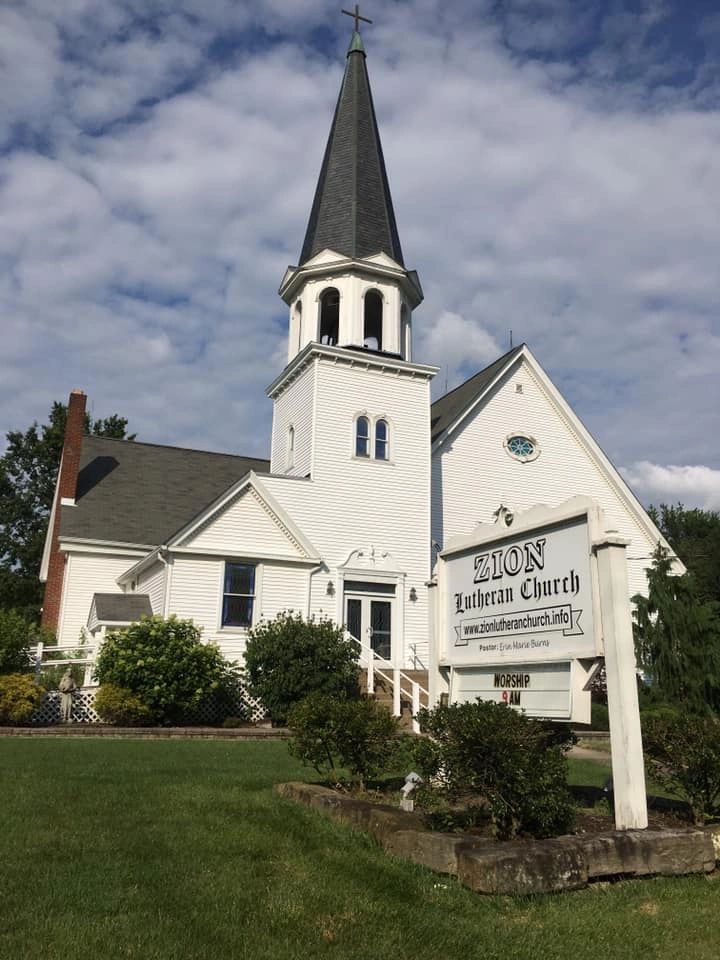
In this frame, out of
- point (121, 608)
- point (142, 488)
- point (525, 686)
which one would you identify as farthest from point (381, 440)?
point (525, 686)

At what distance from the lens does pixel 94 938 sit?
14.1 ft

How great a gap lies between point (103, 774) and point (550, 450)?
72.1 ft

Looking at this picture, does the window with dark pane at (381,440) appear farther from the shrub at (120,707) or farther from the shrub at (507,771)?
the shrub at (507,771)

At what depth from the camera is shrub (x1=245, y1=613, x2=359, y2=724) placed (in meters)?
18.8

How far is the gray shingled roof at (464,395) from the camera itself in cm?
2764

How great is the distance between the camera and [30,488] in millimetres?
54562

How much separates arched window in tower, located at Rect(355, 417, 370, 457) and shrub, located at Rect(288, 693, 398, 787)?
697 inches

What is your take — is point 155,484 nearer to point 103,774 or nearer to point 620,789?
point 103,774

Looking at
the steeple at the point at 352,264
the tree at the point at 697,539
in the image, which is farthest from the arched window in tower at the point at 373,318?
the tree at the point at 697,539

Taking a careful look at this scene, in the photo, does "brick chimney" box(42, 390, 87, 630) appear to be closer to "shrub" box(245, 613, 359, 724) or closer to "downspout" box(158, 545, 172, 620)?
"downspout" box(158, 545, 172, 620)

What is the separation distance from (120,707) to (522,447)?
16578 millimetres

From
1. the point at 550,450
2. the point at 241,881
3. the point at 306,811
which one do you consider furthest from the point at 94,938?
the point at 550,450

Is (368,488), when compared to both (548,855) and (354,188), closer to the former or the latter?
(354,188)

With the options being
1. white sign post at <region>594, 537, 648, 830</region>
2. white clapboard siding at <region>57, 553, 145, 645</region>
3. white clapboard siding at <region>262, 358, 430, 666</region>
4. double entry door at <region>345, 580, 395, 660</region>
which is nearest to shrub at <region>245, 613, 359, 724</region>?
white clapboard siding at <region>262, 358, 430, 666</region>
